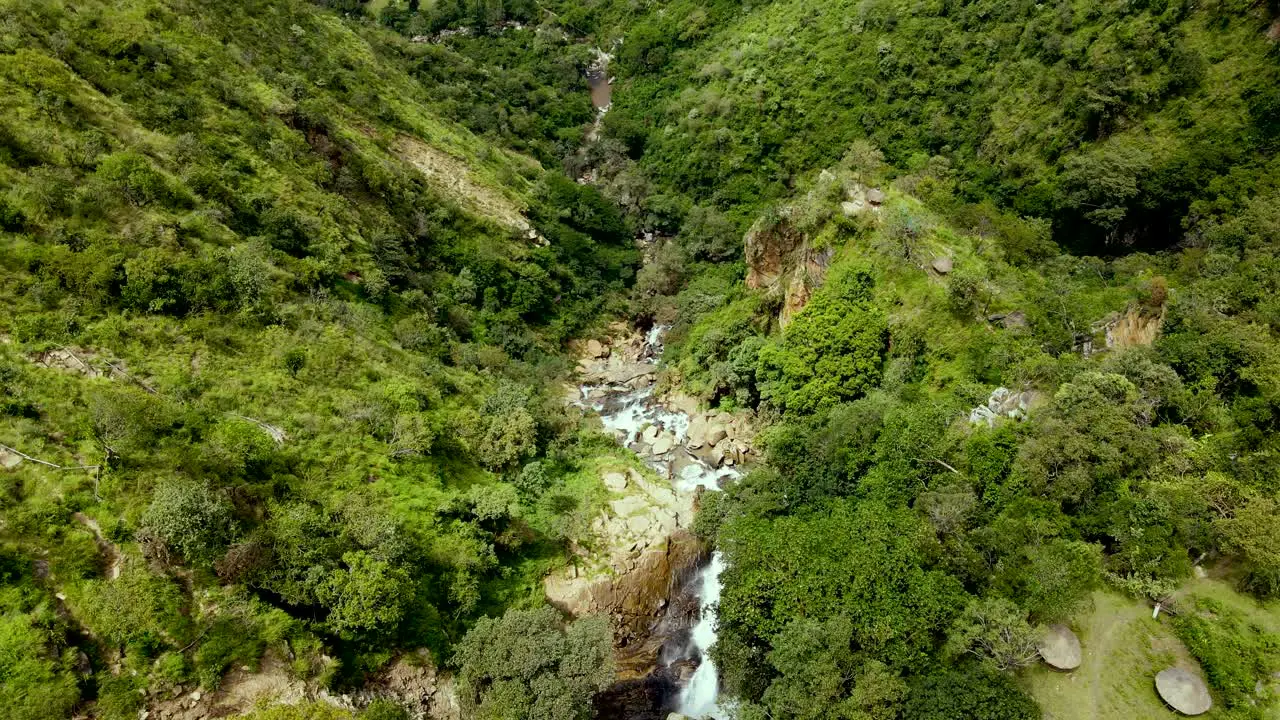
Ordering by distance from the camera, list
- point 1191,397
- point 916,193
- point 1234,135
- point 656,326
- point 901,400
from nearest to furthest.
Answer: point 1191,397
point 901,400
point 1234,135
point 916,193
point 656,326

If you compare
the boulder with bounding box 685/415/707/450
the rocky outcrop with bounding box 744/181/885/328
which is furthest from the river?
the rocky outcrop with bounding box 744/181/885/328

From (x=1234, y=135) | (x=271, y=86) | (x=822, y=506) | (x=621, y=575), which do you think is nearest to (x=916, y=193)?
(x=1234, y=135)

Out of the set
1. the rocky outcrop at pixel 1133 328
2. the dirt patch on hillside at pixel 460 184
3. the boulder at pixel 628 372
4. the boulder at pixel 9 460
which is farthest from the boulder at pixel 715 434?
the boulder at pixel 9 460

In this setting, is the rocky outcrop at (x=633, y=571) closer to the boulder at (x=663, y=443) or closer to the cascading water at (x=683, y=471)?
the cascading water at (x=683, y=471)

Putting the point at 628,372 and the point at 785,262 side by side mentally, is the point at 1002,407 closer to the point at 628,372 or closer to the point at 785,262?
the point at 785,262

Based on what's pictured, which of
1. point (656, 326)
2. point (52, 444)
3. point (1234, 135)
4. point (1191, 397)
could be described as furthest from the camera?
point (656, 326)

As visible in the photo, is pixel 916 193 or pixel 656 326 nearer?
pixel 916 193

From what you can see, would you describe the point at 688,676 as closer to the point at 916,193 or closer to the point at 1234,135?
the point at 916,193
